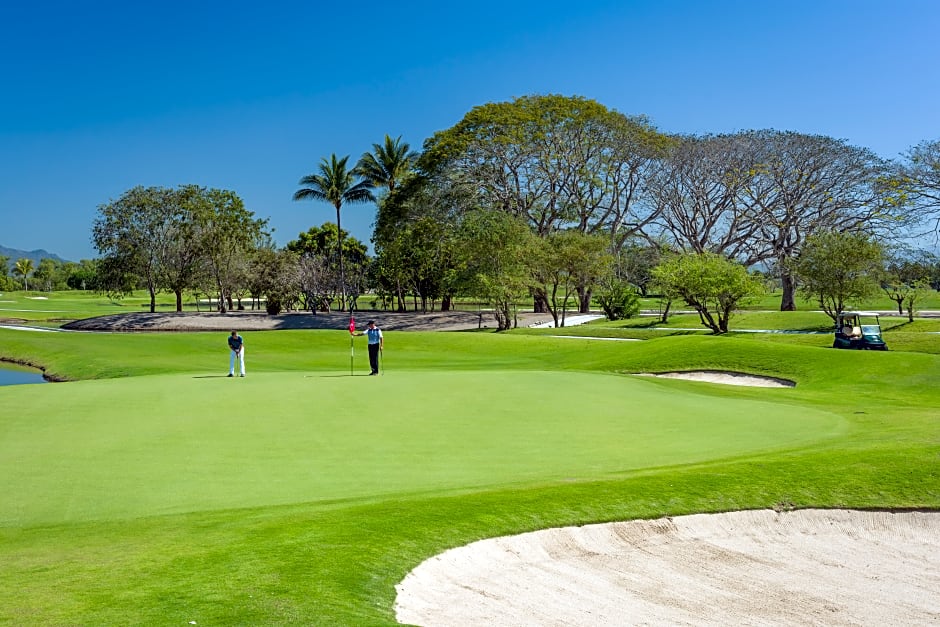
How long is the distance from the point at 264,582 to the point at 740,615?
4.40 meters

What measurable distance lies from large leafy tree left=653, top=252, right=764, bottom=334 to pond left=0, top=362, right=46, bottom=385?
3520 centimetres

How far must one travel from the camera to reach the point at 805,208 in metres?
73.2

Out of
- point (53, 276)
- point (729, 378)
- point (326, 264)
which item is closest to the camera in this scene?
point (729, 378)

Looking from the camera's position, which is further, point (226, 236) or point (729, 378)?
point (226, 236)

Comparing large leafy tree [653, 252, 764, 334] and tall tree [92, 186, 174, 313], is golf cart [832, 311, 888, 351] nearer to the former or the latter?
large leafy tree [653, 252, 764, 334]

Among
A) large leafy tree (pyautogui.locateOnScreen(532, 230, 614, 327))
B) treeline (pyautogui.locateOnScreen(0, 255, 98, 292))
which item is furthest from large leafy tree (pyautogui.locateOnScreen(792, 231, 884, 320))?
treeline (pyautogui.locateOnScreen(0, 255, 98, 292))

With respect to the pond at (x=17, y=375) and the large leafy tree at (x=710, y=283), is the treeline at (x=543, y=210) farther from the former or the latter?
the pond at (x=17, y=375)

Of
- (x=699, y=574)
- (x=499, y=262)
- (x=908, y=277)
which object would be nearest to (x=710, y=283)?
(x=499, y=262)

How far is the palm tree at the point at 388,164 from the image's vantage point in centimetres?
8138

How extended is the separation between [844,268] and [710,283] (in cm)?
944

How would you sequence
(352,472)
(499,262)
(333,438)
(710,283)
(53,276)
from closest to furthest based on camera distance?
(352,472), (333,438), (710,283), (499,262), (53,276)

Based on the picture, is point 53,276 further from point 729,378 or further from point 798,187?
point 729,378

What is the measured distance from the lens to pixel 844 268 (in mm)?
49844

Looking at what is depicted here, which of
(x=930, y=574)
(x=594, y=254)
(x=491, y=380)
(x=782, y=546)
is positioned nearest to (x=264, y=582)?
(x=782, y=546)
